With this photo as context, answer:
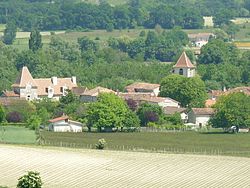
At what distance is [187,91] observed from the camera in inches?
3765

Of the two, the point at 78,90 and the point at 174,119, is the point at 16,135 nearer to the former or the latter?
the point at 174,119

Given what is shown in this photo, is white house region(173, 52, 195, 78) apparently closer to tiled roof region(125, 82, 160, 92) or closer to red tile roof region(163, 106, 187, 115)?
tiled roof region(125, 82, 160, 92)

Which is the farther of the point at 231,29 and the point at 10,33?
the point at 231,29

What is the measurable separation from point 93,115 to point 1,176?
28.9 meters

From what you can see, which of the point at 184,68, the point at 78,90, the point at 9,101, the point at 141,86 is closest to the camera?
the point at 9,101

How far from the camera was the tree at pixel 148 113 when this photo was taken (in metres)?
87.1

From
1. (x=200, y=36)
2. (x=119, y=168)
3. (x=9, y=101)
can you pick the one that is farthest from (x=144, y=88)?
(x=200, y=36)

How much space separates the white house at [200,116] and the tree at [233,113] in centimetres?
410

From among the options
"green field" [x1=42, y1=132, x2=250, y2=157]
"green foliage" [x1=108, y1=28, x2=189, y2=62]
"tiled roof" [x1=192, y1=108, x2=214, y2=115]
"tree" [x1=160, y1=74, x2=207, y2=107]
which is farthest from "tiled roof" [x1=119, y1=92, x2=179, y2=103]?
"green foliage" [x1=108, y1=28, x2=189, y2=62]

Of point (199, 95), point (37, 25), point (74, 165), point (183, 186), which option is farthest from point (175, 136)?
point (37, 25)

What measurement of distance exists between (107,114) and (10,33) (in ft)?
245

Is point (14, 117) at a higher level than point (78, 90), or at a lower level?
lower

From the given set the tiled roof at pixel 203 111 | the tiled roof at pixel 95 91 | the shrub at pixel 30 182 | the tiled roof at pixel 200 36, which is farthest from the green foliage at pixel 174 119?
the tiled roof at pixel 200 36

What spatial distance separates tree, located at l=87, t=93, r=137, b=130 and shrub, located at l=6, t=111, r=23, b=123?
5.05m
